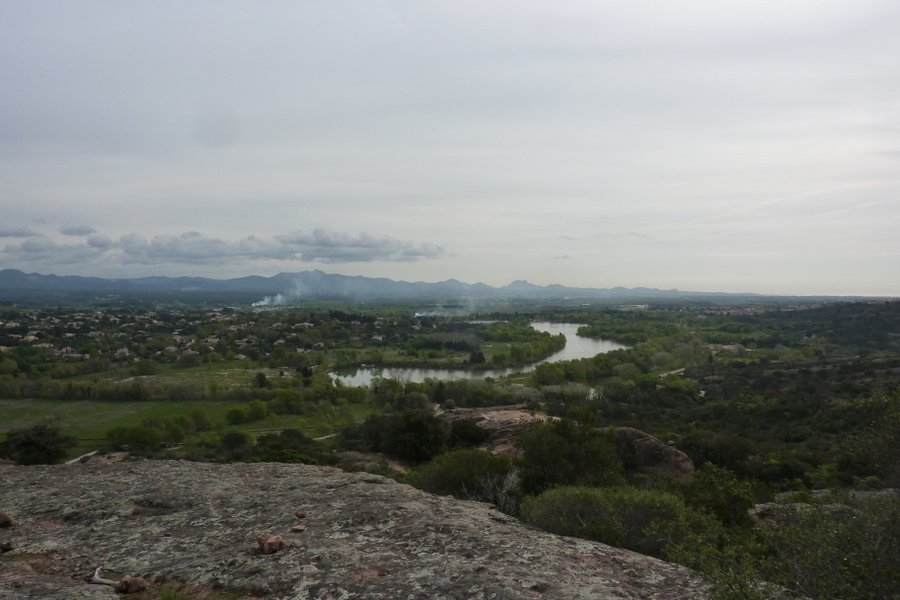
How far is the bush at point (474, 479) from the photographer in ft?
42.3

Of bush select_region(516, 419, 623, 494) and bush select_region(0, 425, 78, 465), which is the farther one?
bush select_region(0, 425, 78, 465)

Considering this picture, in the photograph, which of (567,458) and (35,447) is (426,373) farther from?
(567,458)

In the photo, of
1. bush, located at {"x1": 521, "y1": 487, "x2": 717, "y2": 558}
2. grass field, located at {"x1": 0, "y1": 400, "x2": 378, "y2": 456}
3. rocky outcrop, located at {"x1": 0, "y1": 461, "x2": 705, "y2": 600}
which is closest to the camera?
rocky outcrop, located at {"x1": 0, "y1": 461, "x2": 705, "y2": 600}

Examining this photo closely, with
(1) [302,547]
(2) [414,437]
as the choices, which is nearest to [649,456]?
(2) [414,437]

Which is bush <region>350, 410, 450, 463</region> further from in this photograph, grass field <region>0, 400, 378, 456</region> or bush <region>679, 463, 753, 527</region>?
bush <region>679, 463, 753, 527</region>

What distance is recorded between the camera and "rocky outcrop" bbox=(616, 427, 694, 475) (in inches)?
885

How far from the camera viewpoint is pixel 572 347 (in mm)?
108625

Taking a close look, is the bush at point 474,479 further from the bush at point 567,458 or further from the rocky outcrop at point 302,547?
the rocky outcrop at point 302,547

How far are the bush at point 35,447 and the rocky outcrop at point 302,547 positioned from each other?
17.5m

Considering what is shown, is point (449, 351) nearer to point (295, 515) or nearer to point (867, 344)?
point (867, 344)

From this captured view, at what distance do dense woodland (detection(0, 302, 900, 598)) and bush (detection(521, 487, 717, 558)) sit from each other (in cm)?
4

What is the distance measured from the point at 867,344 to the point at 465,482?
292ft

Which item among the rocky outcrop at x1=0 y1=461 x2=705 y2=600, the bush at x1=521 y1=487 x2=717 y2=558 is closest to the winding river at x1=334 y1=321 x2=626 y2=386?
the rocky outcrop at x1=0 y1=461 x2=705 y2=600

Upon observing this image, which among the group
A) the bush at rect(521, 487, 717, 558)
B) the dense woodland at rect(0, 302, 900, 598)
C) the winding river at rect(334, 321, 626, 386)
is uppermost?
the bush at rect(521, 487, 717, 558)
